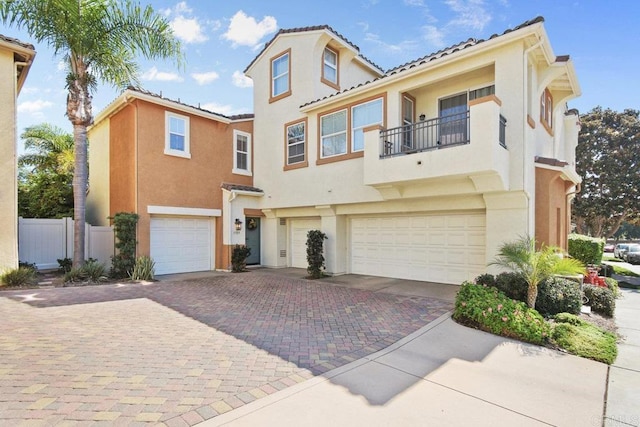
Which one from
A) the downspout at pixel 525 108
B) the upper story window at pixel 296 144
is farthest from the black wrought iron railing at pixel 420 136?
the upper story window at pixel 296 144

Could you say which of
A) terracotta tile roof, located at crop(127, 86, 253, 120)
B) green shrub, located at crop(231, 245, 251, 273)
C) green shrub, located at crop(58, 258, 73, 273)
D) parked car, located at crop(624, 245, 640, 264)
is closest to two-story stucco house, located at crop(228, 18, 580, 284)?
green shrub, located at crop(231, 245, 251, 273)

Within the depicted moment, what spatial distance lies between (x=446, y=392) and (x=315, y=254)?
8786 mm

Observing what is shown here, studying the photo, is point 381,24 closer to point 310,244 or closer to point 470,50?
point 470,50

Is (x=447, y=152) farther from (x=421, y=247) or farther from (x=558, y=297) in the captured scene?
(x=558, y=297)

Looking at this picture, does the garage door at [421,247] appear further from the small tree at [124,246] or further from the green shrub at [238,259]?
the small tree at [124,246]

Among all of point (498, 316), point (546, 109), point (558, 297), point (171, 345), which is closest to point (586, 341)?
point (498, 316)

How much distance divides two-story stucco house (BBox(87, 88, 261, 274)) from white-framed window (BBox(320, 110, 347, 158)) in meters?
4.16

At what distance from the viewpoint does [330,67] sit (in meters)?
14.9

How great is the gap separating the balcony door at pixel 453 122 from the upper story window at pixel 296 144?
18.5ft

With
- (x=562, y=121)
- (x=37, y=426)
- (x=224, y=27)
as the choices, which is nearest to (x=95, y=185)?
(x=224, y=27)

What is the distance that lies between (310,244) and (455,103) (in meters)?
7.28

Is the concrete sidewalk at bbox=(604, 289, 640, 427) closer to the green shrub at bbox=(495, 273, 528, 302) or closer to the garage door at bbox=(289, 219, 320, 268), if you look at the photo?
the green shrub at bbox=(495, 273, 528, 302)

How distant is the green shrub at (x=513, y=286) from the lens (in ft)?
26.2

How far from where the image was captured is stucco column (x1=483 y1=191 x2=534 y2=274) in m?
9.05
